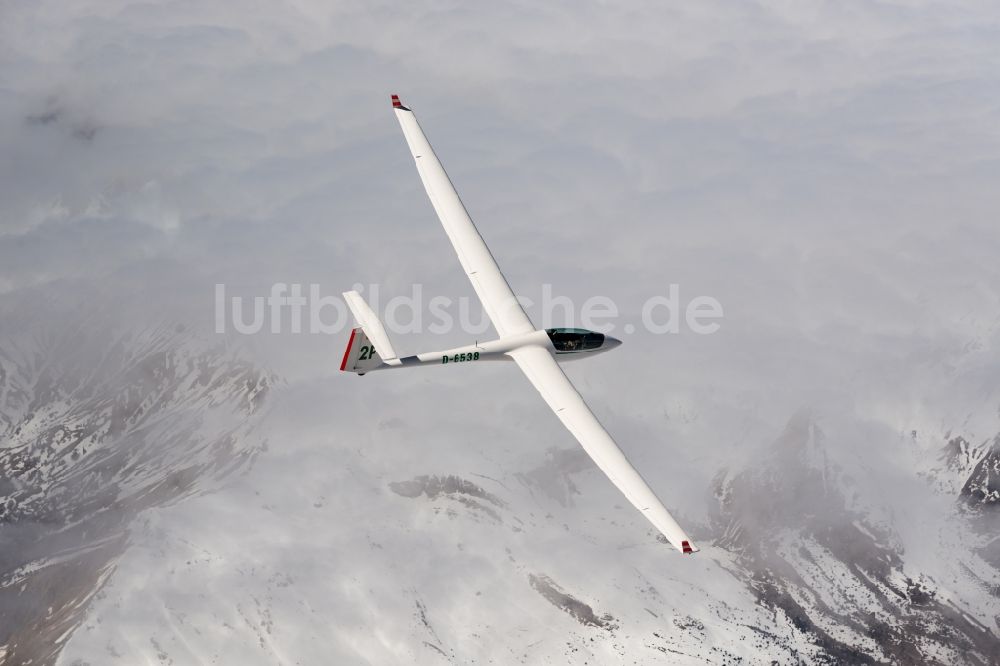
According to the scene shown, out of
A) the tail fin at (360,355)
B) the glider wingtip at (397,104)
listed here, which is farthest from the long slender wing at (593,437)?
the glider wingtip at (397,104)

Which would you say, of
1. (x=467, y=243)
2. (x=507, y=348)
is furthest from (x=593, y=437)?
(x=467, y=243)

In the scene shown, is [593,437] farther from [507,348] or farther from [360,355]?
[360,355]

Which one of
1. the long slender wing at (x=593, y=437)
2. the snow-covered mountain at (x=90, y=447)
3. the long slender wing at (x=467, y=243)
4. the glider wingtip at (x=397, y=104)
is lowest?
the snow-covered mountain at (x=90, y=447)

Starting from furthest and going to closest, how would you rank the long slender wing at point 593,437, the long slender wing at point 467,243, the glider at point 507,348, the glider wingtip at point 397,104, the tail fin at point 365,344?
the glider wingtip at point 397,104 < the long slender wing at point 467,243 < the tail fin at point 365,344 < the glider at point 507,348 < the long slender wing at point 593,437

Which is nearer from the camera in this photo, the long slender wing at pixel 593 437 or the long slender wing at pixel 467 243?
the long slender wing at pixel 593 437

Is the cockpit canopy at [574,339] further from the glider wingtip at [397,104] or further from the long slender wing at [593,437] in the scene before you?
the glider wingtip at [397,104]

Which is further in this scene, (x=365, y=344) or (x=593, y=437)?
(x=593, y=437)
